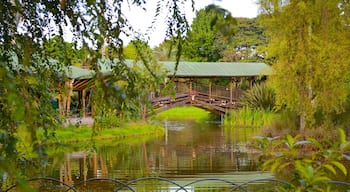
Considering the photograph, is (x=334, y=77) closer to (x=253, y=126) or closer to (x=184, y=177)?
(x=184, y=177)

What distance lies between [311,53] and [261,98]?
733cm

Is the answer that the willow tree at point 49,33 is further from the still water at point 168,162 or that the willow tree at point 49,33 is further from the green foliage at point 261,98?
the green foliage at point 261,98

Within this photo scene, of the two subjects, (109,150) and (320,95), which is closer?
(320,95)

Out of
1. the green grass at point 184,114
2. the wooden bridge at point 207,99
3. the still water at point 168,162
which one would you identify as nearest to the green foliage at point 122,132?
the still water at point 168,162

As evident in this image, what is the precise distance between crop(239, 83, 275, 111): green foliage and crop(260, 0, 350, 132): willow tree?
6368 mm

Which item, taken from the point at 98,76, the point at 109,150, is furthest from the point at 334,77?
the point at 98,76

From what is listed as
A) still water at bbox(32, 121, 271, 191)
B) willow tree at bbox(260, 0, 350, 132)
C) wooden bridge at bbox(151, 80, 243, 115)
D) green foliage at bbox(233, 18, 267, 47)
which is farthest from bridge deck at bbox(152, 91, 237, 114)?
green foliage at bbox(233, 18, 267, 47)

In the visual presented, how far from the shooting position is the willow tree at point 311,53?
31.6 feet

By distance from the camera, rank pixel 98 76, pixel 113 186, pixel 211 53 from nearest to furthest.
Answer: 1. pixel 98 76
2. pixel 113 186
3. pixel 211 53

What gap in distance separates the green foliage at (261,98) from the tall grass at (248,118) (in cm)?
26

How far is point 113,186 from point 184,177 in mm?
1240

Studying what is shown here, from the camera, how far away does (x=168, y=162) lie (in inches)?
366

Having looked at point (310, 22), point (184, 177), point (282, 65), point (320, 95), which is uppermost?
point (310, 22)

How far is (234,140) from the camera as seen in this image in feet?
41.5
